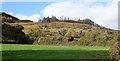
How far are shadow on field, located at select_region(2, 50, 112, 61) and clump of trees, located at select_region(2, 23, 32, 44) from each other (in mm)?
1716

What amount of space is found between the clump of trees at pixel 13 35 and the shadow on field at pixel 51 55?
1716 millimetres

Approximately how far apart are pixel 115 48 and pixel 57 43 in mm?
4795

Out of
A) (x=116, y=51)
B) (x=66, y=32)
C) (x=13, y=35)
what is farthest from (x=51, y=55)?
(x=66, y=32)

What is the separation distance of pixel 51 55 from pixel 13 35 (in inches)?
106

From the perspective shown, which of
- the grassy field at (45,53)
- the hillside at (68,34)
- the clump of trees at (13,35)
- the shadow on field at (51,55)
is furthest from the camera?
the hillside at (68,34)

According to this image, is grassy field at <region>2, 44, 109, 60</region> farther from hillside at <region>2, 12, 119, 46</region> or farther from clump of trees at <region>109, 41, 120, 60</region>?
hillside at <region>2, 12, 119, 46</region>

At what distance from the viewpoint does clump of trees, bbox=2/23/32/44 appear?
41.7 ft

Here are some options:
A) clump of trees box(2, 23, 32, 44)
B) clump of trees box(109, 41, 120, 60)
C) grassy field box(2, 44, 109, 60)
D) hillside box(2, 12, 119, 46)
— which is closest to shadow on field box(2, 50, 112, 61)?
grassy field box(2, 44, 109, 60)

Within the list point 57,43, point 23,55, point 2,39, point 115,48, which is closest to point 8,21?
point 2,39

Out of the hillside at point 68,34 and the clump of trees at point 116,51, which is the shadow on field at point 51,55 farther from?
the hillside at point 68,34

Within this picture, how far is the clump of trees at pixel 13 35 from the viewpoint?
12.7 m

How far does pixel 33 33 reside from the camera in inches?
566

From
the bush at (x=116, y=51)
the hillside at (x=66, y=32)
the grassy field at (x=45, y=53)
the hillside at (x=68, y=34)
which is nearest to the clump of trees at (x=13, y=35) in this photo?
the hillside at (x=66, y=32)

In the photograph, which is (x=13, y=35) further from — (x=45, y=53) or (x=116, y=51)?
(x=116, y=51)
